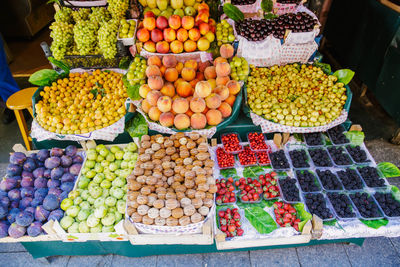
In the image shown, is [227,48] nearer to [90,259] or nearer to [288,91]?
[288,91]

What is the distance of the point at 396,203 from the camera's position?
261 centimetres

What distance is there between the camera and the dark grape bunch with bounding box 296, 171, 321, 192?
273 centimetres

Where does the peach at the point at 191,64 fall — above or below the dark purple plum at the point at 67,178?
above

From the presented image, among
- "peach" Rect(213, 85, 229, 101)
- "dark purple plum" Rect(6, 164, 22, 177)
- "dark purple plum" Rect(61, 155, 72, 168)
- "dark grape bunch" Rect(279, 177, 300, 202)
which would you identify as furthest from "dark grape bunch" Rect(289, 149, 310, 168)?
"dark purple plum" Rect(6, 164, 22, 177)

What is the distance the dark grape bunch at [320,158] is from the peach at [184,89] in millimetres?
1660

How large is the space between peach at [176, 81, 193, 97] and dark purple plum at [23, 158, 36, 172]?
1.94m

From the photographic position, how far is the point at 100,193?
8.87ft

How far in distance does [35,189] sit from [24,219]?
18.0 inches

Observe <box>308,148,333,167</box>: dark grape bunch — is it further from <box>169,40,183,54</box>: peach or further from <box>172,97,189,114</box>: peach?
<box>169,40,183,54</box>: peach

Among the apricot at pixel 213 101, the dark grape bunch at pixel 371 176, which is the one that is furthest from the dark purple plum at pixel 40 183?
the dark grape bunch at pixel 371 176

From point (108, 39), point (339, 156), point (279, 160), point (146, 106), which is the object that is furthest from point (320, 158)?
point (108, 39)

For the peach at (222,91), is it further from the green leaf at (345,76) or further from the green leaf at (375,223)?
the green leaf at (375,223)

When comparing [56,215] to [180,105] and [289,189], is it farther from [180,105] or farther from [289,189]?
[289,189]

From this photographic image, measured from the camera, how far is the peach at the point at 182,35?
308cm
